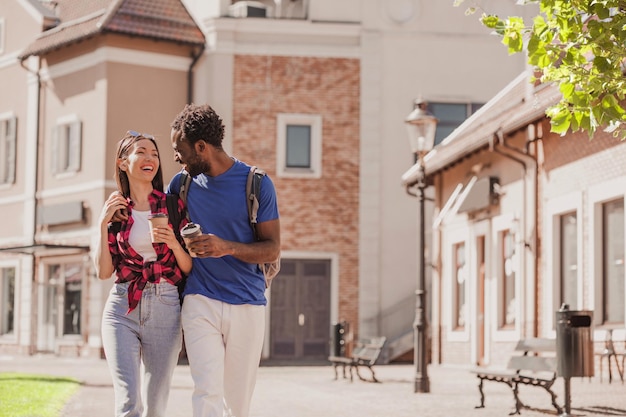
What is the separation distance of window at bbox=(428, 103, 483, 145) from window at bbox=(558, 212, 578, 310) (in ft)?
44.4

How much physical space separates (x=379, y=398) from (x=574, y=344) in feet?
16.2

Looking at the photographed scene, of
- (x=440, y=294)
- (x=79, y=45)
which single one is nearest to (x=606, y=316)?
(x=440, y=294)

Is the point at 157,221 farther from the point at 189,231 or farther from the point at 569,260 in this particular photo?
the point at 569,260

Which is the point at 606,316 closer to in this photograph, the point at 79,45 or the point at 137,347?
the point at 137,347

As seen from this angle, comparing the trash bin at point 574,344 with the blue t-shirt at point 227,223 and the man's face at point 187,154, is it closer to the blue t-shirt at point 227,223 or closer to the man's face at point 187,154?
the blue t-shirt at point 227,223

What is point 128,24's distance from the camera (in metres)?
33.8

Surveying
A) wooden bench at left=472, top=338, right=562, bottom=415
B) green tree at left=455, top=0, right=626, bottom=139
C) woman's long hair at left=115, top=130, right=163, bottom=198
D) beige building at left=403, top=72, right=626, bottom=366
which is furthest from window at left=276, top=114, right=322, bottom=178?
woman's long hair at left=115, top=130, right=163, bottom=198

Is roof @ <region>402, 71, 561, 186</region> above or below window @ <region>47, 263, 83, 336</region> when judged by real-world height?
above

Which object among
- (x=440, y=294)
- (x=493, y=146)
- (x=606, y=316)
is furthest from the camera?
(x=440, y=294)

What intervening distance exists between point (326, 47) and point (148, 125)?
4928 mm

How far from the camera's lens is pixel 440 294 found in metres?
29.1

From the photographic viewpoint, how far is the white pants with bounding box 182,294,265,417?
598 cm

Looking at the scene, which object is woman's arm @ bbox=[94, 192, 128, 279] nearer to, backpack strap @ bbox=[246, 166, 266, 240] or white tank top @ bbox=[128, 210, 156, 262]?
white tank top @ bbox=[128, 210, 156, 262]

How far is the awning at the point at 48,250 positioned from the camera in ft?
110
